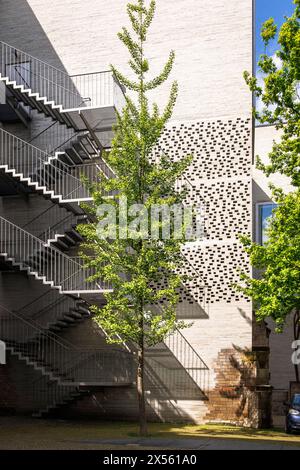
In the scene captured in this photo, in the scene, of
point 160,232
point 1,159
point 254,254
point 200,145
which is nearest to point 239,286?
point 254,254

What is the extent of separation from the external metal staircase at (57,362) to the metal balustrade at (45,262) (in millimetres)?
2319

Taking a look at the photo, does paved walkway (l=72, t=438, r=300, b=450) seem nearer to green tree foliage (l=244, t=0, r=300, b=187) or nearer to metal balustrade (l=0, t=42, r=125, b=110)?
green tree foliage (l=244, t=0, r=300, b=187)

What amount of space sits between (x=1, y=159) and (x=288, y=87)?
11.5 m

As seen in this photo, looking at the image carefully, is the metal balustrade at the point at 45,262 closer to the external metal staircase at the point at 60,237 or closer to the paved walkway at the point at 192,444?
the external metal staircase at the point at 60,237

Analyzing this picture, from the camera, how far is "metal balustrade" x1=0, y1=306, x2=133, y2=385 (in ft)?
81.5

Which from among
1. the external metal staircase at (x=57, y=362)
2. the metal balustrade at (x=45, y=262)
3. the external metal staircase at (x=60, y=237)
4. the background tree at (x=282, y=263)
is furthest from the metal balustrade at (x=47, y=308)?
the background tree at (x=282, y=263)

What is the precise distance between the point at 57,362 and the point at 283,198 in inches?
431

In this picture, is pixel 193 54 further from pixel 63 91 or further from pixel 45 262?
pixel 45 262

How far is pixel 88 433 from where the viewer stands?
67.2ft

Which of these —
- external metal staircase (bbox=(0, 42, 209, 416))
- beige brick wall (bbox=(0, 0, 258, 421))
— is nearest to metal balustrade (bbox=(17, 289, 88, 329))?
external metal staircase (bbox=(0, 42, 209, 416))

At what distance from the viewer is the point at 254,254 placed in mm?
20516

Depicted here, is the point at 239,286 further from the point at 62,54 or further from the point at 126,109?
the point at 62,54

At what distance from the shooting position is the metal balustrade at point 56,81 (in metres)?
26.5

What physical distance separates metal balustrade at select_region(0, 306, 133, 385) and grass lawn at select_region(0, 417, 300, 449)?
1.69 meters
